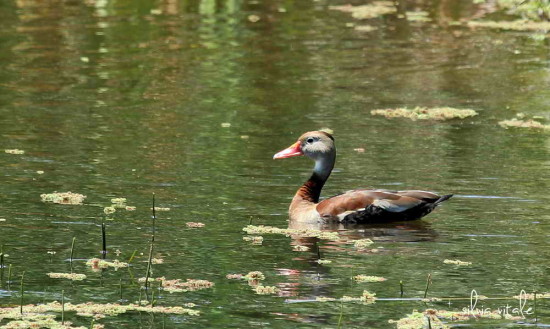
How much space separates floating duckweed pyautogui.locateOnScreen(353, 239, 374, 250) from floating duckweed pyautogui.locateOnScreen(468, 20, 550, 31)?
45.4ft

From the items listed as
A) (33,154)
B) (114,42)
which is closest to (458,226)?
(33,154)

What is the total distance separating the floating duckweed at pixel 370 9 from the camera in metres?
25.5

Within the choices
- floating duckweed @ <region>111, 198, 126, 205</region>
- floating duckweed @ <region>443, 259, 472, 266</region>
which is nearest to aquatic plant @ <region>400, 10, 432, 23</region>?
floating duckweed @ <region>111, 198, 126, 205</region>

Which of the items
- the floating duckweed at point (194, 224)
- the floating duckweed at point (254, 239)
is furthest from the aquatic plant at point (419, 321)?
the floating duckweed at point (194, 224)

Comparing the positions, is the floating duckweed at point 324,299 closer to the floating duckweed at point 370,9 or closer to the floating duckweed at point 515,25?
the floating duckweed at point 515,25

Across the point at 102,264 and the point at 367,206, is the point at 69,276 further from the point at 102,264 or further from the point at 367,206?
the point at 367,206

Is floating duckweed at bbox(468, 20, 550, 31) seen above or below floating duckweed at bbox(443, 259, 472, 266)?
below

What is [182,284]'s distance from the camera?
9156mm

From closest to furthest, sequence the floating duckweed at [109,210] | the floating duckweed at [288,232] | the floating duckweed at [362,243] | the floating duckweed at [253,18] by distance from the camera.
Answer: the floating duckweed at [362,243], the floating duckweed at [288,232], the floating duckweed at [109,210], the floating duckweed at [253,18]

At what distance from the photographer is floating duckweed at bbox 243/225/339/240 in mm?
10945

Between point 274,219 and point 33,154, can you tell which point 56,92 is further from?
point 274,219

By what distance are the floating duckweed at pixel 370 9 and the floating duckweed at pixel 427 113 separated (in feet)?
28.7

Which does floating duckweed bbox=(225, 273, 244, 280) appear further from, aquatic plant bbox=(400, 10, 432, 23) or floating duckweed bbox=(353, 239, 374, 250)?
aquatic plant bbox=(400, 10, 432, 23)

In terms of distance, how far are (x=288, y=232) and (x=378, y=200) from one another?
0.96m
